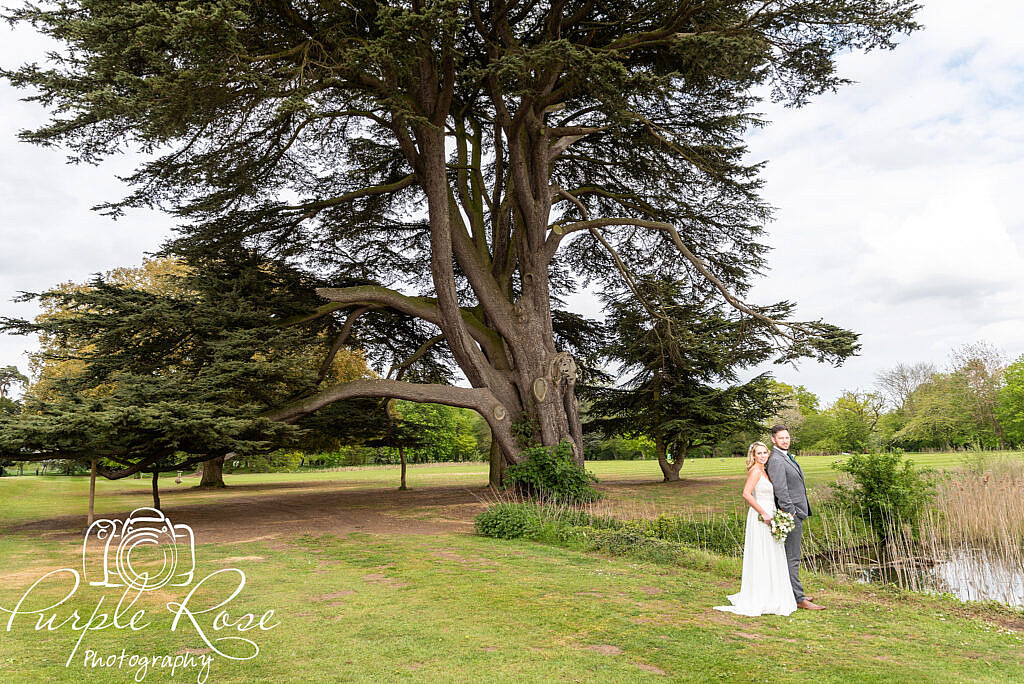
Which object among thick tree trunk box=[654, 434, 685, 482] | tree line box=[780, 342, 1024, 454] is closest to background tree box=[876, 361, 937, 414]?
tree line box=[780, 342, 1024, 454]

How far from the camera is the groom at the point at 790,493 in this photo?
689cm

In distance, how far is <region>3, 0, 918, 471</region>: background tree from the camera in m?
→ 11.7

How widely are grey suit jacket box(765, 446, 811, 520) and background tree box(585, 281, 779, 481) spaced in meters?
9.90

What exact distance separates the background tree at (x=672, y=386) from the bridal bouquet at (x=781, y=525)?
1033cm

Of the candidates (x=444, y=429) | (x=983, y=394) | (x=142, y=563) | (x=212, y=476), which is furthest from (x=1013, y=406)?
(x=444, y=429)

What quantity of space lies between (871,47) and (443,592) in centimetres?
1355

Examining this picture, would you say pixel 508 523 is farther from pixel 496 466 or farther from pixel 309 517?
pixel 496 466

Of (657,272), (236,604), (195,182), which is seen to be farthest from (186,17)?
(657,272)

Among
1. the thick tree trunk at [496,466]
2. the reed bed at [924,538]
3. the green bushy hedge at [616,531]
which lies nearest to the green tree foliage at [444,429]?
the thick tree trunk at [496,466]

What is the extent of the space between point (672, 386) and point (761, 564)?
17.3 metres

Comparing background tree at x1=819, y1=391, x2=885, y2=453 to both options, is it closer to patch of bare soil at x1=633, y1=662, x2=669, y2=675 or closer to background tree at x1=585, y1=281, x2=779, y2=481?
background tree at x1=585, y1=281, x2=779, y2=481

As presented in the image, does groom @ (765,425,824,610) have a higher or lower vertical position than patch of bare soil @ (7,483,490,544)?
higher

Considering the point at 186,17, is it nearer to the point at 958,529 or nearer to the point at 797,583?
the point at 797,583

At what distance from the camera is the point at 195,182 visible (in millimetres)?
16094
